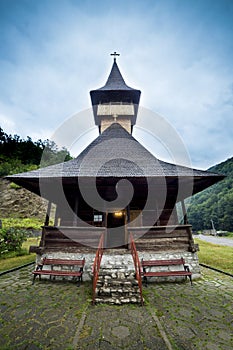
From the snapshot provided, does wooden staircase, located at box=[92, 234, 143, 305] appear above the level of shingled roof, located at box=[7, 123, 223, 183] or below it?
below

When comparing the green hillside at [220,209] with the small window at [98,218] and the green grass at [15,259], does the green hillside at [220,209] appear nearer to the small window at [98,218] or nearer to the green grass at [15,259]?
the small window at [98,218]

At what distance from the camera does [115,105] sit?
14430 mm

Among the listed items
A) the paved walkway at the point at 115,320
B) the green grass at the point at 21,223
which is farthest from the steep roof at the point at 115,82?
the paved walkway at the point at 115,320

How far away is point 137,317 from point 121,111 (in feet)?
44.4

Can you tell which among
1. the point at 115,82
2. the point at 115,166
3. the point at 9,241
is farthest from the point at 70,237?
the point at 115,82

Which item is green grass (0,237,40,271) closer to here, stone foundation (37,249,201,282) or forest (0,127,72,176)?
stone foundation (37,249,201,282)

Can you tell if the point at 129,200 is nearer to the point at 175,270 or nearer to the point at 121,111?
the point at 175,270

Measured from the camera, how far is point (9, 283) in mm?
5305

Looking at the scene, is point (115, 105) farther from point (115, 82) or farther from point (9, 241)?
point (9, 241)

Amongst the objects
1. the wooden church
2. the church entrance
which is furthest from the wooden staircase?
the church entrance

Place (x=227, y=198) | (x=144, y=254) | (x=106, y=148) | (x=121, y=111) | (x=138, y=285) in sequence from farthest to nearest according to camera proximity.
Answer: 1. (x=227, y=198)
2. (x=121, y=111)
3. (x=106, y=148)
4. (x=144, y=254)
5. (x=138, y=285)

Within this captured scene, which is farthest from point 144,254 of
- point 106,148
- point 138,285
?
point 106,148

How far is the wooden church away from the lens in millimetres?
5980

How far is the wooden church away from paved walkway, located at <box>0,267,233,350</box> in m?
1.35
